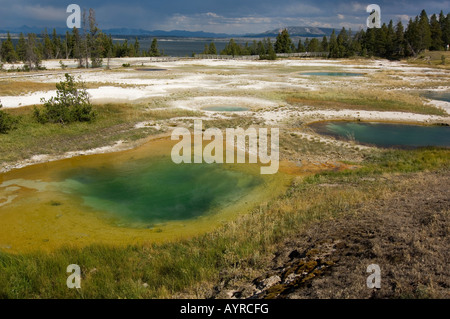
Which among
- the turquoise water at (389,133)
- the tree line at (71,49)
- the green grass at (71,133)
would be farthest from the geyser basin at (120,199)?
the tree line at (71,49)

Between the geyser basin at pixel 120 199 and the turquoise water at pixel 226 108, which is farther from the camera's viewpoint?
the turquoise water at pixel 226 108

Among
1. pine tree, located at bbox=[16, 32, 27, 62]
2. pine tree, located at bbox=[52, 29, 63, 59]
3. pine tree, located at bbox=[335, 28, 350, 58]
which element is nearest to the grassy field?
pine tree, located at bbox=[16, 32, 27, 62]

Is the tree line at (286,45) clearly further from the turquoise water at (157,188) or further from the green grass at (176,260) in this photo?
the green grass at (176,260)

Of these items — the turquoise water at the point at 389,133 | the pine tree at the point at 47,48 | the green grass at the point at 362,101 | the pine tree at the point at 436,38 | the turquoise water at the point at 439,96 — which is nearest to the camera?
the turquoise water at the point at 389,133

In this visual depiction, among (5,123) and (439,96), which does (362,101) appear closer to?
(439,96)
